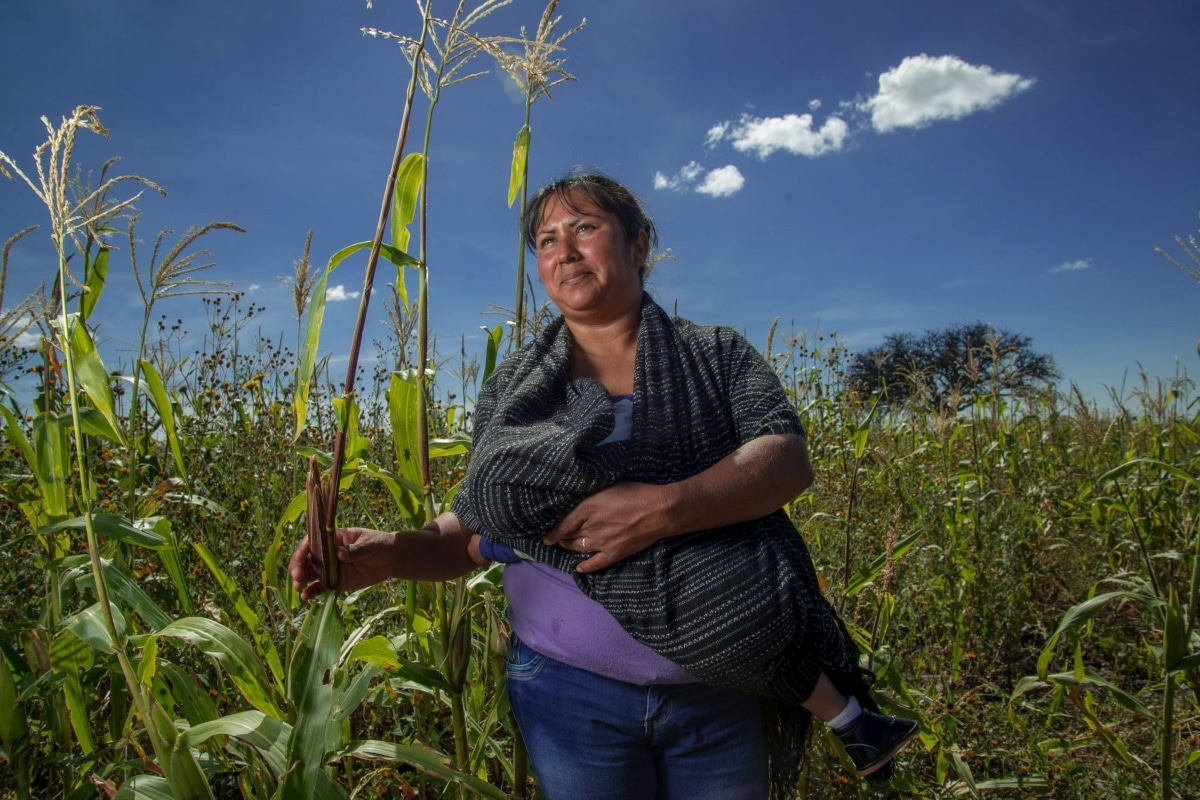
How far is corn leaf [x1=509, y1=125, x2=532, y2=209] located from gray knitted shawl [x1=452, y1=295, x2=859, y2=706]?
0.61 m

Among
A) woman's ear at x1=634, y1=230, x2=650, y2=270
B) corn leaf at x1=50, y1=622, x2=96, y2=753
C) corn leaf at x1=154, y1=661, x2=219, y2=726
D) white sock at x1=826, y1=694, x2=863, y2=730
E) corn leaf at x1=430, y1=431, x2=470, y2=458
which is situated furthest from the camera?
corn leaf at x1=430, y1=431, x2=470, y2=458

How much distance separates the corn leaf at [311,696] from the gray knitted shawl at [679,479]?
35 centimetres

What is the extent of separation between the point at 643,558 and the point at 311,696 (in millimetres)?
648

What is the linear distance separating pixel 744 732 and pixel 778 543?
0.42 meters

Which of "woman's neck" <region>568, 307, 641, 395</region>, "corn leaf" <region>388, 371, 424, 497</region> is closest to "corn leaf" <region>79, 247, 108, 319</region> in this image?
"corn leaf" <region>388, 371, 424, 497</region>

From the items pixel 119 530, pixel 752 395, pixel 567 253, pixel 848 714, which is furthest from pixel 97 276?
pixel 848 714

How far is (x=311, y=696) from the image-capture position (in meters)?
1.29

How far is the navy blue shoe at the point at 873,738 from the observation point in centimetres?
144

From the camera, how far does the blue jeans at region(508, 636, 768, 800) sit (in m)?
1.45

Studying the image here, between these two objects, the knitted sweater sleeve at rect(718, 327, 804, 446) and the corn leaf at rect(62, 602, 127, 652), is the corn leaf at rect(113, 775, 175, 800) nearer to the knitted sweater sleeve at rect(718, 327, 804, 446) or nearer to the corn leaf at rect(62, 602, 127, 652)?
the corn leaf at rect(62, 602, 127, 652)

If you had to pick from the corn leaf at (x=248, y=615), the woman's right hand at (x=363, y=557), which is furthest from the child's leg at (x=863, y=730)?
the corn leaf at (x=248, y=615)

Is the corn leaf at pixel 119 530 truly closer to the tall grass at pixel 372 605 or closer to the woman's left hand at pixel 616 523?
the tall grass at pixel 372 605

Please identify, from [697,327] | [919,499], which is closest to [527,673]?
[697,327]

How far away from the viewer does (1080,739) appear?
213 cm
